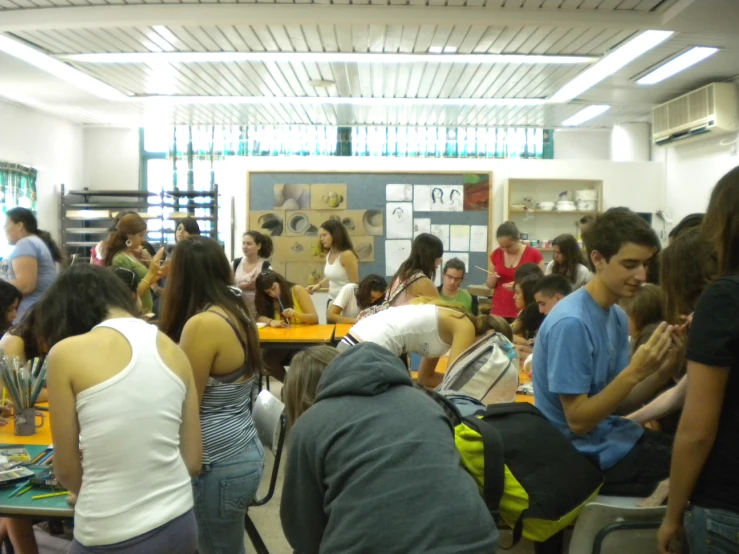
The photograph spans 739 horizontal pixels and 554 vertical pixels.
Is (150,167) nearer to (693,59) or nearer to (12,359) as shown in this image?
(693,59)

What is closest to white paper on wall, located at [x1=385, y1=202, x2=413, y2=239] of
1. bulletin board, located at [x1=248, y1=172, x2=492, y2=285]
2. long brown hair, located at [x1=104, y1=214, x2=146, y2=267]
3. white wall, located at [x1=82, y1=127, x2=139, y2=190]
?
bulletin board, located at [x1=248, y1=172, x2=492, y2=285]

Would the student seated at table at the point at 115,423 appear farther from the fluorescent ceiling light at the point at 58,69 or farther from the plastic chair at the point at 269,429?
the fluorescent ceiling light at the point at 58,69

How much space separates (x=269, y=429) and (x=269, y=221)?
5715 millimetres

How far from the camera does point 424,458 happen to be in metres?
1.47

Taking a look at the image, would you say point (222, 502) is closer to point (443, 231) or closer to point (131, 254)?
point (131, 254)

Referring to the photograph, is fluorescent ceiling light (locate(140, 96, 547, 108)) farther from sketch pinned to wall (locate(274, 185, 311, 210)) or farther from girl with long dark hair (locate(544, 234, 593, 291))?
girl with long dark hair (locate(544, 234, 593, 291))

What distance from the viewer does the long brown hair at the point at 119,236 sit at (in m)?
5.03

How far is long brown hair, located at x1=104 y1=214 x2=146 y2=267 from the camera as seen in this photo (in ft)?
16.5

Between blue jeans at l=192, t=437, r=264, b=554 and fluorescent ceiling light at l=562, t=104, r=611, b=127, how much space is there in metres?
7.22

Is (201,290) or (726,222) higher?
(726,222)

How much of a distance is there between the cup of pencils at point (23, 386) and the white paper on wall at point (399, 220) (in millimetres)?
5680

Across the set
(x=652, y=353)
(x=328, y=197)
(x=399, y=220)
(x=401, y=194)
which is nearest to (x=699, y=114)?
(x=401, y=194)

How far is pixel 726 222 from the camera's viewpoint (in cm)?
148

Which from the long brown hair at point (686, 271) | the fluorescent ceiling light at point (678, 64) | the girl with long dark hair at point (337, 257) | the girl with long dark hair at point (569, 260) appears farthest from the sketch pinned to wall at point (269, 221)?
the long brown hair at point (686, 271)
